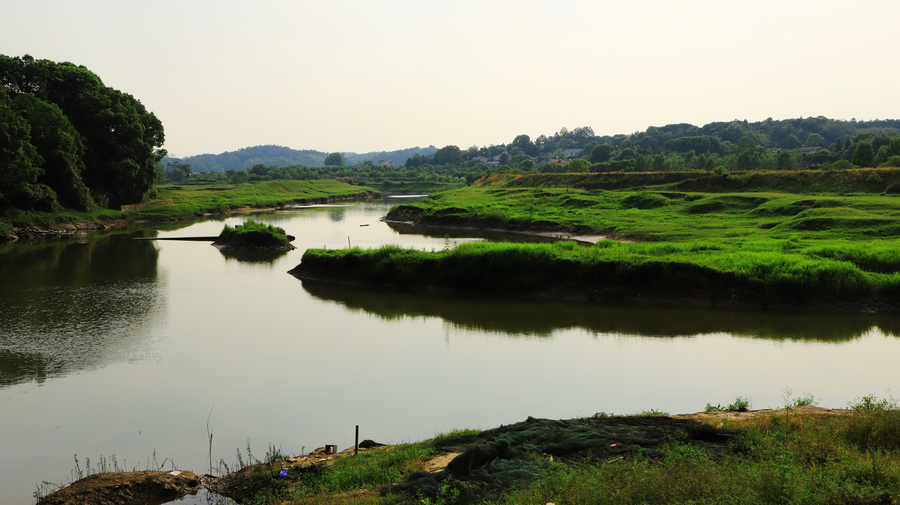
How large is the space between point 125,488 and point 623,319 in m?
18.2

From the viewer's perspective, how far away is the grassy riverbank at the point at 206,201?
5378 cm

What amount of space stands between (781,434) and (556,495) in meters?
4.41

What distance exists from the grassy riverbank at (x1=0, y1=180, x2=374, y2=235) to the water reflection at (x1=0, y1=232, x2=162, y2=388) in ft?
30.5

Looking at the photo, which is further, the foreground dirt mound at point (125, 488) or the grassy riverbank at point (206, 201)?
Result: the grassy riverbank at point (206, 201)

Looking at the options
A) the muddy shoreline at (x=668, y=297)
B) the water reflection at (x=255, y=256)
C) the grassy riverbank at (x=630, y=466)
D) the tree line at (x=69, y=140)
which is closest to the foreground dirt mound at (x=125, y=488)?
the grassy riverbank at (x=630, y=466)

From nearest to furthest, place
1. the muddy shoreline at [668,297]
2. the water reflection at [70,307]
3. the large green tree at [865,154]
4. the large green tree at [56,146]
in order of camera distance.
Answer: the water reflection at [70,307] < the muddy shoreline at [668,297] < the large green tree at [56,146] < the large green tree at [865,154]

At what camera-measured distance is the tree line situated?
49.2m

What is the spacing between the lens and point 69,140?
5472 cm

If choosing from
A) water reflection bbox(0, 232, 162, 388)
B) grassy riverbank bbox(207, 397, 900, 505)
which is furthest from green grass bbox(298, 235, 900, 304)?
grassy riverbank bbox(207, 397, 900, 505)

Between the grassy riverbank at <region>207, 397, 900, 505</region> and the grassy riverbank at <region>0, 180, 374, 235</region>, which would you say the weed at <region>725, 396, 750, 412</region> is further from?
the grassy riverbank at <region>0, 180, 374, 235</region>

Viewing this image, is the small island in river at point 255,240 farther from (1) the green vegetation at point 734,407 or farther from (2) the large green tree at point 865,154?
(2) the large green tree at point 865,154

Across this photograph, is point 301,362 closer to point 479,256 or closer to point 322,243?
point 479,256

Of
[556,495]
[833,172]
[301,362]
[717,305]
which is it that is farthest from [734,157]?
[556,495]

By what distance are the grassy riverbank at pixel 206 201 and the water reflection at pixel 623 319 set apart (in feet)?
133
